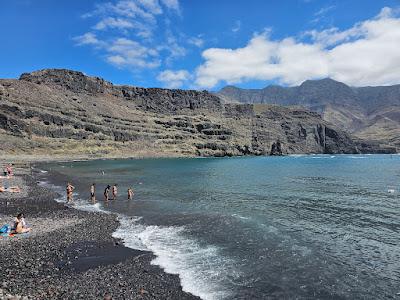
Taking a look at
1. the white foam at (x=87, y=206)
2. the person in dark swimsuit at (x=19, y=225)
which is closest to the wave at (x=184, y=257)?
the person in dark swimsuit at (x=19, y=225)

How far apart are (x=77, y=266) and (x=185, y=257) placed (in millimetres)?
7058

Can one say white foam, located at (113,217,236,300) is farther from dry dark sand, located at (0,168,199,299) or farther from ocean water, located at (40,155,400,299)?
dry dark sand, located at (0,168,199,299)

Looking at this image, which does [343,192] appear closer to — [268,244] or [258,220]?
[258,220]

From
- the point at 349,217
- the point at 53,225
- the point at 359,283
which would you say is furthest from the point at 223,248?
the point at 349,217

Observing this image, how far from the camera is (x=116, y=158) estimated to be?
183 m

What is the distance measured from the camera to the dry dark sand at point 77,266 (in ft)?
55.7

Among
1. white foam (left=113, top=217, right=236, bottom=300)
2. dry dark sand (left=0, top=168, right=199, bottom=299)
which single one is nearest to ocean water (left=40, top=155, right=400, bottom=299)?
white foam (left=113, top=217, right=236, bottom=300)

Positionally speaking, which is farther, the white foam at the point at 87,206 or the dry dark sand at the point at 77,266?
the white foam at the point at 87,206

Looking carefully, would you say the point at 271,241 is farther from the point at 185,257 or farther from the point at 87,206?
the point at 87,206

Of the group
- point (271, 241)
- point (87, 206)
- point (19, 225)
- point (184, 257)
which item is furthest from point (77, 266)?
point (87, 206)

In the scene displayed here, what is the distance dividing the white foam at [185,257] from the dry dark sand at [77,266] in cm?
79

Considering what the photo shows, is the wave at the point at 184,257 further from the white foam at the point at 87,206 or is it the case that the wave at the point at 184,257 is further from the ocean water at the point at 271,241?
the white foam at the point at 87,206

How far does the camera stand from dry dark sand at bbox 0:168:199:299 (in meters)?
17.0

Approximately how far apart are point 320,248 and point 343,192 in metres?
34.5
